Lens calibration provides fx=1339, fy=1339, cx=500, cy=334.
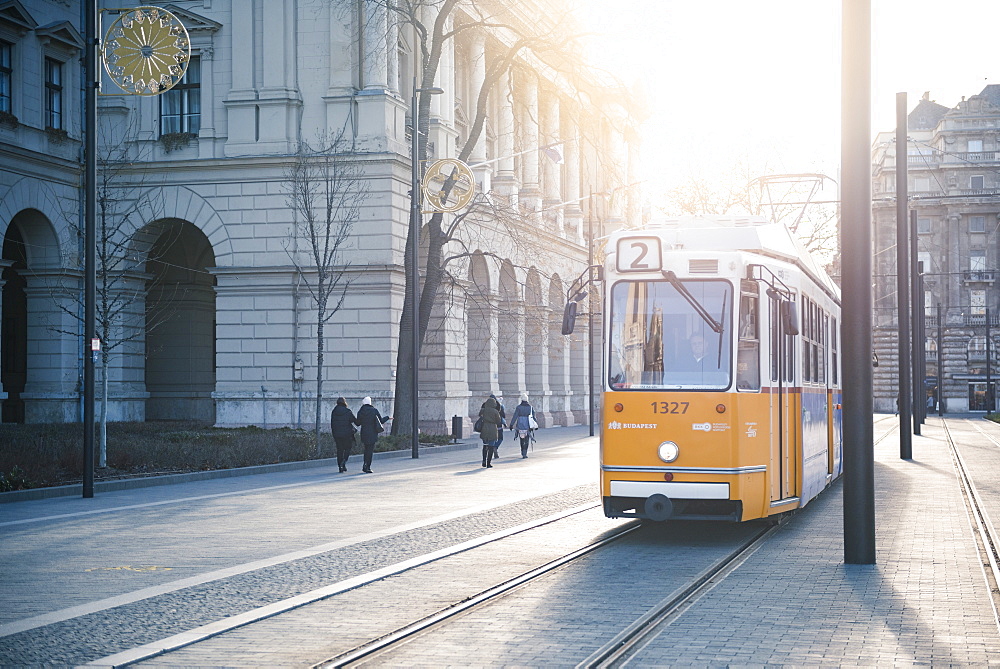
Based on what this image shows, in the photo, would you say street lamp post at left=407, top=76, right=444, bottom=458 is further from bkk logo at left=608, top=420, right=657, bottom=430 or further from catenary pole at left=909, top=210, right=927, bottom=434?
catenary pole at left=909, top=210, right=927, bottom=434

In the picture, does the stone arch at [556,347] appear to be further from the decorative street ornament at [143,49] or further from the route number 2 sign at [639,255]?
the route number 2 sign at [639,255]

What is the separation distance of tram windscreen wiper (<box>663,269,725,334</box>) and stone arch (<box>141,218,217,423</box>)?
35.0 metres

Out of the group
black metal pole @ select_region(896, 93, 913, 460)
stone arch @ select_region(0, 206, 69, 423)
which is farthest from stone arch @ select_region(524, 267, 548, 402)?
black metal pole @ select_region(896, 93, 913, 460)

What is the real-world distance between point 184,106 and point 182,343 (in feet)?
32.3

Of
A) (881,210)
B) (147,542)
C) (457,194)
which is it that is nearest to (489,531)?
(147,542)

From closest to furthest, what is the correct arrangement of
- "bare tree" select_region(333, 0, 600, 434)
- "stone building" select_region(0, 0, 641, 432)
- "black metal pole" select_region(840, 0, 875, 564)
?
1. "black metal pole" select_region(840, 0, 875, 564)
2. "bare tree" select_region(333, 0, 600, 434)
3. "stone building" select_region(0, 0, 641, 432)

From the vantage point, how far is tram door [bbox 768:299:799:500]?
46.9 feet

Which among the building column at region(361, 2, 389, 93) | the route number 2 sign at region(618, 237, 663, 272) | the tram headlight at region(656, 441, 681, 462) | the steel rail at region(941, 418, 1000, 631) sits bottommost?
the steel rail at region(941, 418, 1000, 631)

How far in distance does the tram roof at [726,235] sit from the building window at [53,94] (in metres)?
28.4

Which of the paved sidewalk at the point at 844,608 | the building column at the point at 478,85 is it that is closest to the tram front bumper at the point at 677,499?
the paved sidewalk at the point at 844,608

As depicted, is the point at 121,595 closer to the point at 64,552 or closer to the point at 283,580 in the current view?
the point at 283,580

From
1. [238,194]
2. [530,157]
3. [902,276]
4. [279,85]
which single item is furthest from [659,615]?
[530,157]

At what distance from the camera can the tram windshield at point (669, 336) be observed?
1367 centimetres

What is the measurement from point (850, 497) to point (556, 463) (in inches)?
749
